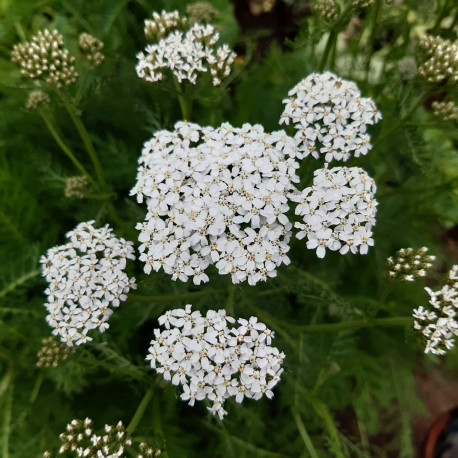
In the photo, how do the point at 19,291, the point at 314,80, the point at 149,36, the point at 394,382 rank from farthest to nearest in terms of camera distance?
the point at 394,382
the point at 19,291
the point at 149,36
the point at 314,80

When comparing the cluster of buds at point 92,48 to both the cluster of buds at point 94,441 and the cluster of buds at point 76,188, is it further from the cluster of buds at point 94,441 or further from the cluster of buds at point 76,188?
the cluster of buds at point 94,441

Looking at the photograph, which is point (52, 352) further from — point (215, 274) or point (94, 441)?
point (215, 274)

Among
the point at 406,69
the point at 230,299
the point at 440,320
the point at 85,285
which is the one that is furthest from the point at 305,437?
the point at 406,69

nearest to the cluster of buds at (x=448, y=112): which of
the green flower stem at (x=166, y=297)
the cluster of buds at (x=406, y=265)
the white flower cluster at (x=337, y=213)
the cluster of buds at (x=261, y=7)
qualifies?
the white flower cluster at (x=337, y=213)

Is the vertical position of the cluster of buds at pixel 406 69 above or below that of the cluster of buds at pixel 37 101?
above

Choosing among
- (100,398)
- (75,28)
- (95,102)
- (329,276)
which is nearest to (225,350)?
(329,276)

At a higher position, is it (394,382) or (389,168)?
(389,168)

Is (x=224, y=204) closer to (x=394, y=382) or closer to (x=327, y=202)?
(x=327, y=202)
